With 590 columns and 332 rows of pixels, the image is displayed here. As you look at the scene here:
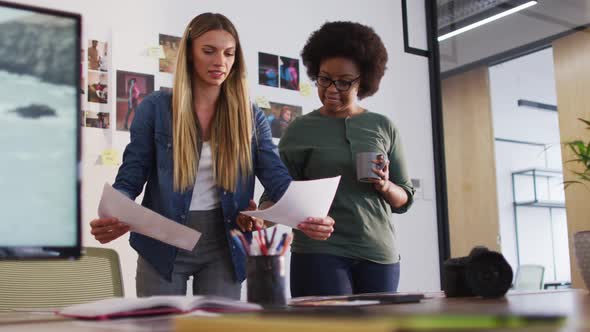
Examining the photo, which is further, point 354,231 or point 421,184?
point 421,184

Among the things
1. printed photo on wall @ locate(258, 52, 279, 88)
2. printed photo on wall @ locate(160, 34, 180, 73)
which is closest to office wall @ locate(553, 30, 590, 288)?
printed photo on wall @ locate(258, 52, 279, 88)

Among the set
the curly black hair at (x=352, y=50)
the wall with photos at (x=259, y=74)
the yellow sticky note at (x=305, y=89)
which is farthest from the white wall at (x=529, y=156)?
the curly black hair at (x=352, y=50)

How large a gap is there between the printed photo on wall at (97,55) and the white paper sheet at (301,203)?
145 cm

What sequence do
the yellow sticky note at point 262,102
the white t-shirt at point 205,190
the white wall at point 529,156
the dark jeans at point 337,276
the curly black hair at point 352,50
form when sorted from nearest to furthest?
the white t-shirt at point 205,190
the dark jeans at point 337,276
the curly black hair at point 352,50
the yellow sticky note at point 262,102
the white wall at point 529,156

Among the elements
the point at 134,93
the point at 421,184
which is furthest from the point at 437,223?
the point at 134,93

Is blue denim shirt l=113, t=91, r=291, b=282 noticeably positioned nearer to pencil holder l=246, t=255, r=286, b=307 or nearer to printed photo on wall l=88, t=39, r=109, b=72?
pencil holder l=246, t=255, r=286, b=307

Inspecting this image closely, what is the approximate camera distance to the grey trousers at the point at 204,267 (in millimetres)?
1486

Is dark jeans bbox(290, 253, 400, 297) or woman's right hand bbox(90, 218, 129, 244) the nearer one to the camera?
woman's right hand bbox(90, 218, 129, 244)

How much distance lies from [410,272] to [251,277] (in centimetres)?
256

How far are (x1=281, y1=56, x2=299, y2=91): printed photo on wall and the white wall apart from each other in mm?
1415

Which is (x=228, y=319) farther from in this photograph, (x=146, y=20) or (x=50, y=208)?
(x=146, y=20)

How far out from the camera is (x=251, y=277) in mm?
972

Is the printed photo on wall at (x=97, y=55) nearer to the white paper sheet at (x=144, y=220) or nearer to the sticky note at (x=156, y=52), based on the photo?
the sticky note at (x=156, y=52)

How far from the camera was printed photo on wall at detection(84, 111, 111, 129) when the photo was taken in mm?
2510
